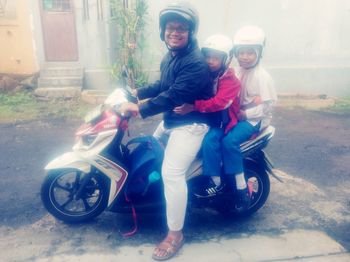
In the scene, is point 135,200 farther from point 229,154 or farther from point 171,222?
point 229,154

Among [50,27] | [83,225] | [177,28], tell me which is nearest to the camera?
[177,28]

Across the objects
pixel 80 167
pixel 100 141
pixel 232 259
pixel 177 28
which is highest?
pixel 177 28

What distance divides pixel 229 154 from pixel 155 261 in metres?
1.10

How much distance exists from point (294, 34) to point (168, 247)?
8686 mm

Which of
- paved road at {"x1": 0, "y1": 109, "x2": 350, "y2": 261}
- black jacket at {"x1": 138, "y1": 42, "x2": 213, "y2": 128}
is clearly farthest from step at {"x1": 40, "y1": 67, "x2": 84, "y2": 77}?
black jacket at {"x1": 138, "y1": 42, "x2": 213, "y2": 128}

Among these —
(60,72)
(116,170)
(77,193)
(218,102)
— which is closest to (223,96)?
(218,102)

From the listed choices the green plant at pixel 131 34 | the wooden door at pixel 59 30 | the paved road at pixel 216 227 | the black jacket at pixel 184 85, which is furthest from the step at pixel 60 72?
the black jacket at pixel 184 85

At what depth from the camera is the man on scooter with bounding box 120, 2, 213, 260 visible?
10.3 feet

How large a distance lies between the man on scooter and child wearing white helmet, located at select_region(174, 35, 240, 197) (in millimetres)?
70

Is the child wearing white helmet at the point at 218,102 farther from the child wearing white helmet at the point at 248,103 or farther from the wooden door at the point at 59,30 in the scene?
the wooden door at the point at 59,30

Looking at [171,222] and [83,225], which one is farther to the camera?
[83,225]

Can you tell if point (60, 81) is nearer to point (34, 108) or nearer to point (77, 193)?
point (34, 108)

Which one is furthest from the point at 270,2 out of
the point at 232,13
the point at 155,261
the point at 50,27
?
the point at 155,261

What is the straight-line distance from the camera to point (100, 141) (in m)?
3.39
